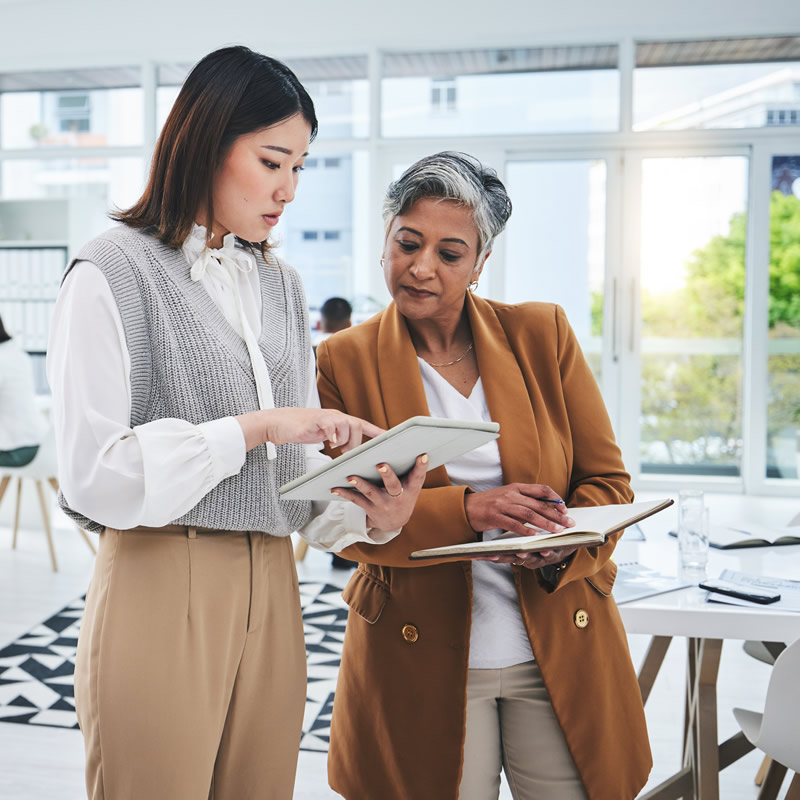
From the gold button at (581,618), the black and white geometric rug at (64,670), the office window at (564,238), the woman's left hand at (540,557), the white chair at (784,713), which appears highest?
the office window at (564,238)

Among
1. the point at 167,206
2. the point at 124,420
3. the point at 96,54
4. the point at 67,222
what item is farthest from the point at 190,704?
the point at 96,54

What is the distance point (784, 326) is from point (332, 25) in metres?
3.86

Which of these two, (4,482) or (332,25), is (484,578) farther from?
(332,25)

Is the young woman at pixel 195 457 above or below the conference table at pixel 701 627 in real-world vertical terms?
above

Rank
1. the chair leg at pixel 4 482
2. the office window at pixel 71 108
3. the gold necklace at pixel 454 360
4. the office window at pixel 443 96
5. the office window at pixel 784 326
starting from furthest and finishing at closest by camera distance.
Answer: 1. the office window at pixel 71 108
2. the office window at pixel 443 96
3. the office window at pixel 784 326
4. the chair leg at pixel 4 482
5. the gold necklace at pixel 454 360

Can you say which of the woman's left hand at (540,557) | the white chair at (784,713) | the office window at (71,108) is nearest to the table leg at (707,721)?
the white chair at (784,713)

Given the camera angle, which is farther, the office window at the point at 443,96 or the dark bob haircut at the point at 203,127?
the office window at the point at 443,96

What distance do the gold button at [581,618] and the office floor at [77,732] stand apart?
1.29 m

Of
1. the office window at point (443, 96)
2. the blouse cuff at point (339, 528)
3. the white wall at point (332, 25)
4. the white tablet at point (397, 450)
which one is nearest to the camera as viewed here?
the white tablet at point (397, 450)

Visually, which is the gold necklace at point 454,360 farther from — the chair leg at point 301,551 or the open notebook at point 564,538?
the chair leg at point 301,551

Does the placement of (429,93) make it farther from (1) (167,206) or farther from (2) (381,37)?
(1) (167,206)

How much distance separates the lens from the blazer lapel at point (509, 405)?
1396mm

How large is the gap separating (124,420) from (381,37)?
5.72 metres

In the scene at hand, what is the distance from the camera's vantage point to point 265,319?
1251 mm
